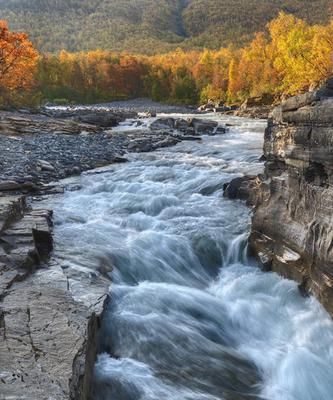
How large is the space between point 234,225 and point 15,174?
750 centimetres

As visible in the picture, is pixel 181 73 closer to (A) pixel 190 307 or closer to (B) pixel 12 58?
(B) pixel 12 58

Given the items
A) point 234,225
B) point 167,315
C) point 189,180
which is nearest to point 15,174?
point 189,180

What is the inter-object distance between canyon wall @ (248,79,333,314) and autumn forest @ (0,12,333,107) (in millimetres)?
28914

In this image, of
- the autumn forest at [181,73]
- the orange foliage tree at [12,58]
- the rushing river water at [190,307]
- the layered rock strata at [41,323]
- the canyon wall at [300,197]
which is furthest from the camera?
the autumn forest at [181,73]

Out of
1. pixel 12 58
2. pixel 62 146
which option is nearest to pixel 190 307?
pixel 62 146

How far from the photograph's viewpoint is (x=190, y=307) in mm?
7703

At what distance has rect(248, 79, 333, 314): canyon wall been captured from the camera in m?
7.18

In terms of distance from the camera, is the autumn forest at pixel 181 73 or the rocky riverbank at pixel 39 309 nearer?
the rocky riverbank at pixel 39 309

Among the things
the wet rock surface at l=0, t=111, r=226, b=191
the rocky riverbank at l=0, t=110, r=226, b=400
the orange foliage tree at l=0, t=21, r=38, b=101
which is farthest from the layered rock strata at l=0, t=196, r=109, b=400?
the orange foliage tree at l=0, t=21, r=38, b=101

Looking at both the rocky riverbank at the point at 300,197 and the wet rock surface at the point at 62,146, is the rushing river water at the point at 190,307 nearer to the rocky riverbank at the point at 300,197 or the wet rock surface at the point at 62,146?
the rocky riverbank at the point at 300,197

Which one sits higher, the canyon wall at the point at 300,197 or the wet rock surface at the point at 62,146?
the canyon wall at the point at 300,197

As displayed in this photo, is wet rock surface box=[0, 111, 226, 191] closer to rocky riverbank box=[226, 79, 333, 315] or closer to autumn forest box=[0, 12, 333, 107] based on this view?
rocky riverbank box=[226, 79, 333, 315]

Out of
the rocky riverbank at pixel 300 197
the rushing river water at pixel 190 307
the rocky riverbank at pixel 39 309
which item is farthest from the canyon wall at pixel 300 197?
the rocky riverbank at pixel 39 309

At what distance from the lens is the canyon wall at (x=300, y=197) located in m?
7.18
